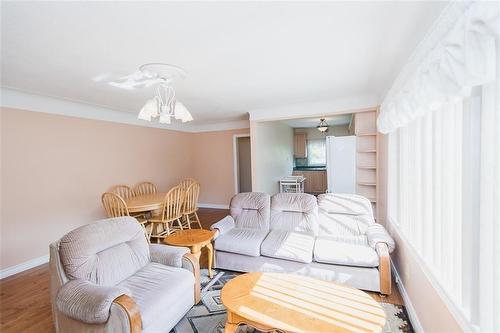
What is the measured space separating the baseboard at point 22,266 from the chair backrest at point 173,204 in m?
1.74

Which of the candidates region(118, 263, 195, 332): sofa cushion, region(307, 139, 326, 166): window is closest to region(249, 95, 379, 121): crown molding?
region(118, 263, 195, 332): sofa cushion

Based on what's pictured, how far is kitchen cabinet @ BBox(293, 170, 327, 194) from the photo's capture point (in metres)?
7.61

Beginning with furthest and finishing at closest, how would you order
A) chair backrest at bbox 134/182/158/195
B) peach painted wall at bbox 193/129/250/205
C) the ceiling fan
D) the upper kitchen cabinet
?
1. the upper kitchen cabinet
2. peach painted wall at bbox 193/129/250/205
3. chair backrest at bbox 134/182/158/195
4. the ceiling fan

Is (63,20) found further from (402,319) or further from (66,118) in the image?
(402,319)

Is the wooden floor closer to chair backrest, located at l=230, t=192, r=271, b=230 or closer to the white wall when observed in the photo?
chair backrest, located at l=230, t=192, r=271, b=230

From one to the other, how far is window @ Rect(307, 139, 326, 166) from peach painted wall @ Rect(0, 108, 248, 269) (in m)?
5.43

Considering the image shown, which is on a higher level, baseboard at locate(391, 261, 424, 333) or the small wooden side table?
the small wooden side table

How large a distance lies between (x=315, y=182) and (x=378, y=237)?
5418mm

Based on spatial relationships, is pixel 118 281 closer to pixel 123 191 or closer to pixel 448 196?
pixel 448 196

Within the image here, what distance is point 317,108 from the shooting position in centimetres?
413

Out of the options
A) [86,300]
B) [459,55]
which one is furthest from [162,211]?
[459,55]

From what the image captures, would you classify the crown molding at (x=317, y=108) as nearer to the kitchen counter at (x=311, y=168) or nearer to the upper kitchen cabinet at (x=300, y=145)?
the kitchen counter at (x=311, y=168)

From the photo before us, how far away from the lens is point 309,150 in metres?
8.57

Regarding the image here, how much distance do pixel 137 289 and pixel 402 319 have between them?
2.22 meters
